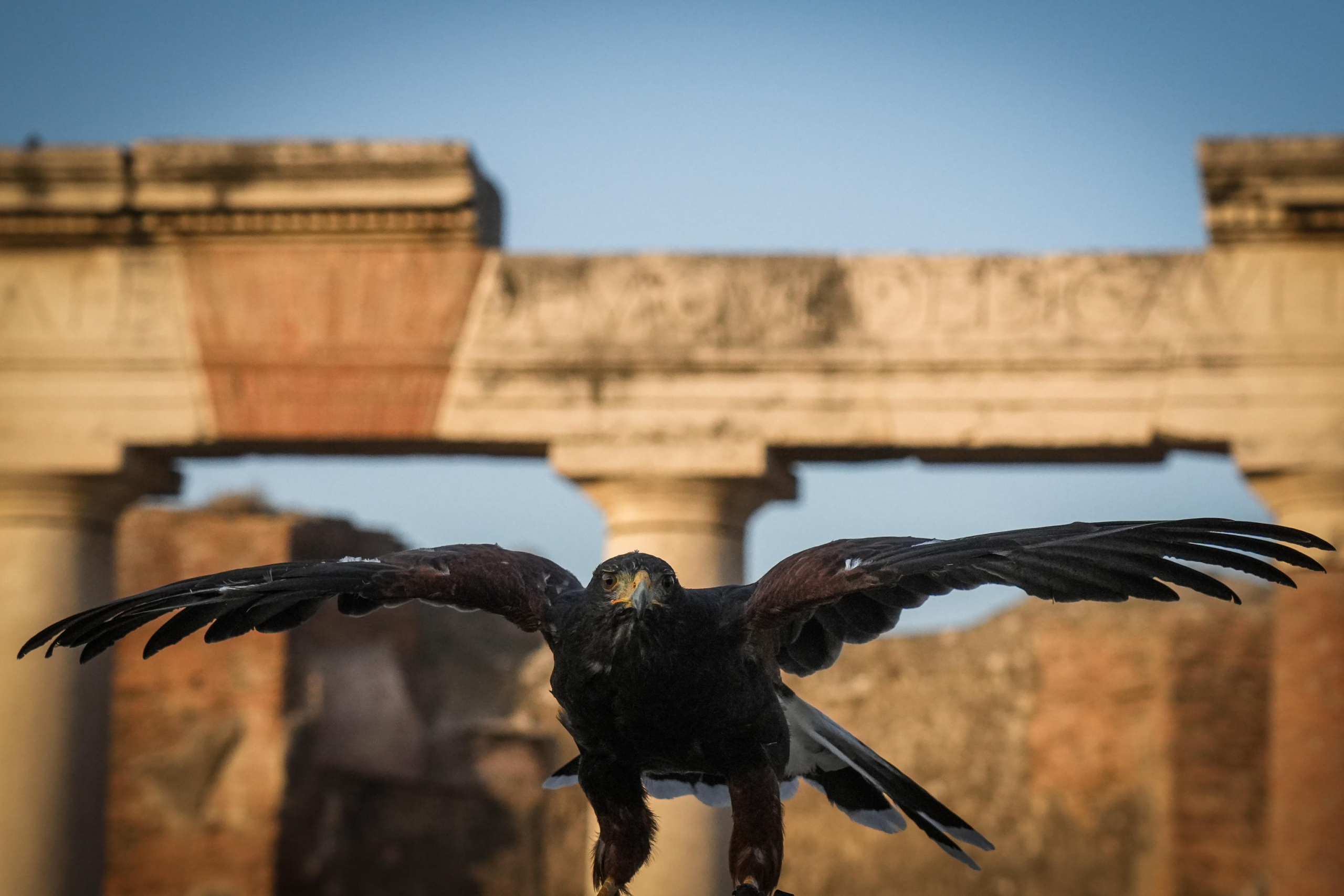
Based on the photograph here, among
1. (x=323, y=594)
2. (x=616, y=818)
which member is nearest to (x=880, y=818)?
(x=616, y=818)

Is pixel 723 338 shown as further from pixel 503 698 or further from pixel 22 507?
pixel 503 698

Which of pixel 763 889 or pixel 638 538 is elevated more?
pixel 638 538

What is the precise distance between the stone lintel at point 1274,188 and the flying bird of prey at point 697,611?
12.9 ft

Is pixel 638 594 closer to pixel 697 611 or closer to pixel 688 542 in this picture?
pixel 697 611

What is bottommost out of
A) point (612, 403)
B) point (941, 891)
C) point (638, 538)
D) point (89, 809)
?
point (941, 891)

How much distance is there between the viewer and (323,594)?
311 centimetres

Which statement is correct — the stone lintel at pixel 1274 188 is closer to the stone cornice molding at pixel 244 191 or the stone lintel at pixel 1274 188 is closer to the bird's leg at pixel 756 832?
the stone cornice molding at pixel 244 191

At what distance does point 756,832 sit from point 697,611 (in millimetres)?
487

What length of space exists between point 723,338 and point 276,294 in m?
2.11

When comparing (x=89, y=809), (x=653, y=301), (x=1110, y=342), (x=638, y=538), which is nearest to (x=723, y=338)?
(x=653, y=301)

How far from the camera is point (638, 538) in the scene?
677 cm

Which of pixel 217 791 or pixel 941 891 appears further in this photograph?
pixel 941 891

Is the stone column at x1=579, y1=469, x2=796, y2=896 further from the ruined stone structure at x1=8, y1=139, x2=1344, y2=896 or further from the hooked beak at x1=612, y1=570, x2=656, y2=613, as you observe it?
the hooked beak at x1=612, y1=570, x2=656, y2=613

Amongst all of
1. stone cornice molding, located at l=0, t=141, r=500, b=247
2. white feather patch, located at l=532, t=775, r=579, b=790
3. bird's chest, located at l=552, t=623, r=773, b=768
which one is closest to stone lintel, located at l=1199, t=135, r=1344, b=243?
stone cornice molding, located at l=0, t=141, r=500, b=247
